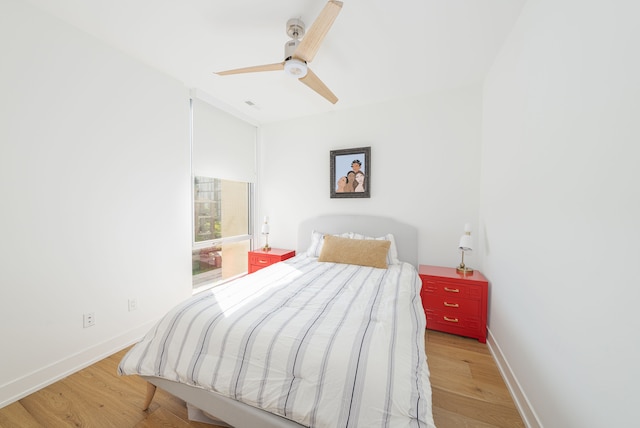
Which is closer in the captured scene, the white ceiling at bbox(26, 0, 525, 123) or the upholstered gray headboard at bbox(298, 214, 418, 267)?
the white ceiling at bbox(26, 0, 525, 123)

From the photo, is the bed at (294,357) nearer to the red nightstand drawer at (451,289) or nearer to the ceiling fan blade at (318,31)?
the red nightstand drawer at (451,289)

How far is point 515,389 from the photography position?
1554 millimetres

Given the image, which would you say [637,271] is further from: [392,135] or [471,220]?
[392,135]

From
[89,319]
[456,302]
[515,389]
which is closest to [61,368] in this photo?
[89,319]

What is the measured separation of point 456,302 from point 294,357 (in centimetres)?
192

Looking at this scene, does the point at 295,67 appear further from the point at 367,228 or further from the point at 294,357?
the point at 367,228

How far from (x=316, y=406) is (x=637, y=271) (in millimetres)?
1210

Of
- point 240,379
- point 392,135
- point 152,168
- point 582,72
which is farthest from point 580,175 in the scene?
point 152,168

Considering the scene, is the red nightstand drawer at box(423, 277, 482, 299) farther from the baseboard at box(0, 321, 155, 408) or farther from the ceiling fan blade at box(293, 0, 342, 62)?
Answer: the baseboard at box(0, 321, 155, 408)

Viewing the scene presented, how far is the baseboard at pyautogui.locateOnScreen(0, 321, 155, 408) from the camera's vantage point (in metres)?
1.55

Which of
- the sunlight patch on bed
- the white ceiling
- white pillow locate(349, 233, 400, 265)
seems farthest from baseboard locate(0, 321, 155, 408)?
the white ceiling

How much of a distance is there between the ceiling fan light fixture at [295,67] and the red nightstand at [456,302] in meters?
2.16

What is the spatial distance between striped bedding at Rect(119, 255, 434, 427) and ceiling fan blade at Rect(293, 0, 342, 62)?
1.67 metres

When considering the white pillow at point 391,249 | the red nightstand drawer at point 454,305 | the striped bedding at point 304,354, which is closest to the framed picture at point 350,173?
the white pillow at point 391,249
